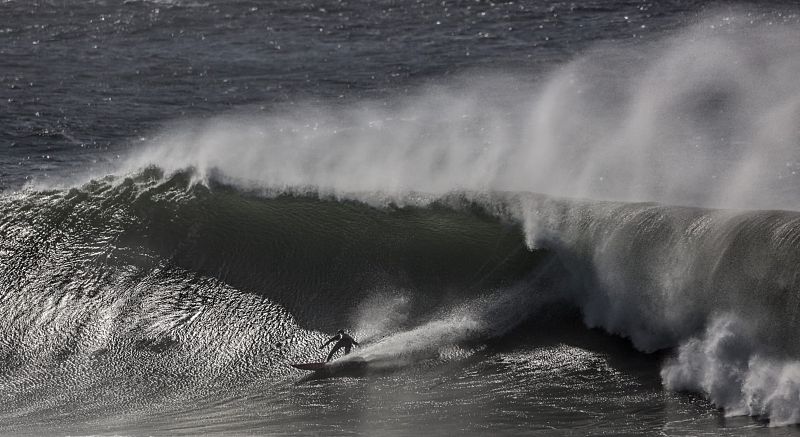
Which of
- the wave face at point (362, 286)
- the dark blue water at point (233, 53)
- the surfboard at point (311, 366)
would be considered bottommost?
the surfboard at point (311, 366)

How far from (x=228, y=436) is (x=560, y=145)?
37.5 feet

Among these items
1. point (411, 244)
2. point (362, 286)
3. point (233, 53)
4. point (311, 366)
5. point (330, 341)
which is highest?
point (233, 53)

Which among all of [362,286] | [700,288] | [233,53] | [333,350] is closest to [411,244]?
[362,286]

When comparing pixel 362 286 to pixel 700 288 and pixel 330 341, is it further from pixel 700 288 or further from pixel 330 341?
pixel 700 288

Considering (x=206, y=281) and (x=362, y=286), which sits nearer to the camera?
(x=362, y=286)

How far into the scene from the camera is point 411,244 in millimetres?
17438

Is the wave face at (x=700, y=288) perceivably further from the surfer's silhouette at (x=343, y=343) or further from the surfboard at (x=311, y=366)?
the surfboard at (x=311, y=366)

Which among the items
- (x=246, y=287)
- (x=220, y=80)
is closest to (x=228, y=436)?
(x=246, y=287)

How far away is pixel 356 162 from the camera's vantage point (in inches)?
823

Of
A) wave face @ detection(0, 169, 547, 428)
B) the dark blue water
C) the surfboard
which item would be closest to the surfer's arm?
wave face @ detection(0, 169, 547, 428)

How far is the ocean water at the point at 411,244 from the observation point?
43.6 ft

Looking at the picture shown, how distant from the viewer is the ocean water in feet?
43.6

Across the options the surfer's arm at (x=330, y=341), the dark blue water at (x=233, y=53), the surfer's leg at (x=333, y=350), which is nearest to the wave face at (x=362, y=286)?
the surfer's arm at (x=330, y=341)

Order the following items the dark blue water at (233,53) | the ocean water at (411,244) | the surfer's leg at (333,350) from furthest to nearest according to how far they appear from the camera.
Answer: the dark blue water at (233,53)
the surfer's leg at (333,350)
the ocean water at (411,244)
